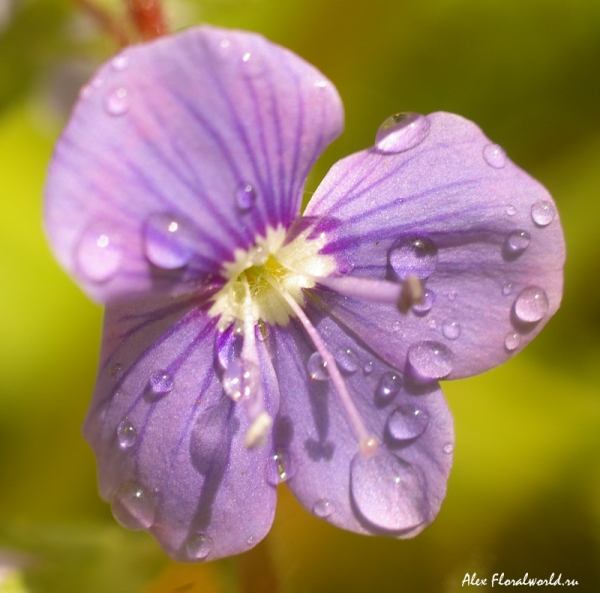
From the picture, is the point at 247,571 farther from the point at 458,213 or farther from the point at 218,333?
the point at 458,213

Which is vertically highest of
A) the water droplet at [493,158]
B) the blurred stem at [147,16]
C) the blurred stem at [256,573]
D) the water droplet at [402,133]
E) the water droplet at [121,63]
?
the blurred stem at [147,16]

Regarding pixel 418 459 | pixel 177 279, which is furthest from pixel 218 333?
pixel 418 459

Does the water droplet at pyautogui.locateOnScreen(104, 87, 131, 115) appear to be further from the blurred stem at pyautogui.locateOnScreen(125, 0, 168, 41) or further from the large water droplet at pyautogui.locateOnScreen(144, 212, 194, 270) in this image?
the blurred stem at pyautogui.locateOnScreen(125, 0, 168, 41)

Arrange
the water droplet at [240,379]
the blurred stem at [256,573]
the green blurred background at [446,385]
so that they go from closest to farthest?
the water droplet at [240,379] → the blurred stem at [256,573] → the green blurred background at [446,385]

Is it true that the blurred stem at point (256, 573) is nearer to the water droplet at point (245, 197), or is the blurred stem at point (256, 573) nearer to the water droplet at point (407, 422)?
the water droplet at point (407, 422)

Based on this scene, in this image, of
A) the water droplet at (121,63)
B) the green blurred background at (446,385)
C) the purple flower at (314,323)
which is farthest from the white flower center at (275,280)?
the green blurred background at (446,385)

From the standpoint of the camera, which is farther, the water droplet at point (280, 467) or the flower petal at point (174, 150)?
the water droplet at point (280, 467)

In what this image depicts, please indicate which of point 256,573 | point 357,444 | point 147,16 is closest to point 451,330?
point 357,444
